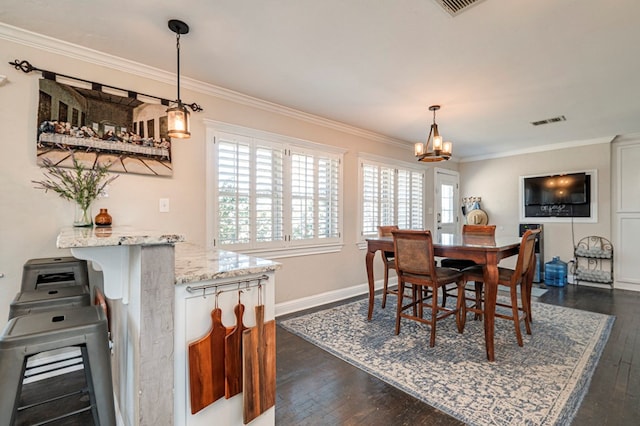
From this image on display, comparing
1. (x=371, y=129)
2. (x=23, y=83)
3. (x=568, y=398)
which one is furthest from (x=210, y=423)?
(x=371, y=129)

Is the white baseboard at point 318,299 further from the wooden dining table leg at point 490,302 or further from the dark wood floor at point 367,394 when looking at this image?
the wooden dining table leg at point 490,302

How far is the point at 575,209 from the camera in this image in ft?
16.8

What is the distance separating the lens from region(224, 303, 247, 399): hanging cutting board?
133cm

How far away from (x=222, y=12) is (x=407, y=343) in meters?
2.96

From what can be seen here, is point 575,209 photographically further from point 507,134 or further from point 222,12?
point 222,12

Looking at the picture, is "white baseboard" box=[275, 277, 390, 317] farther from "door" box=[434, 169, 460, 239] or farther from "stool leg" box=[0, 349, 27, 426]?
"stool leg" box=[0, 349, 27, 426]

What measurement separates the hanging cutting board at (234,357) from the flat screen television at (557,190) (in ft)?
19.8

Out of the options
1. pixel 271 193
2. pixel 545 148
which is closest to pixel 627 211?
pixel 545 148

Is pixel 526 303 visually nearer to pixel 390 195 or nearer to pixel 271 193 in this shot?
pixel 390 195

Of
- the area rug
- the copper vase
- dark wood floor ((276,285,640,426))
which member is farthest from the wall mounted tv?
the copper vase

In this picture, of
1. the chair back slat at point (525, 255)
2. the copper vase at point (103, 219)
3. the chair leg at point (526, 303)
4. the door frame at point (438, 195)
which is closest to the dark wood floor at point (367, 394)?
the chair leg at point (526, 303)

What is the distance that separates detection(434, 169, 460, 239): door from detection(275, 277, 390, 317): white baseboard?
86.3 inches

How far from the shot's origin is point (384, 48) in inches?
90.9

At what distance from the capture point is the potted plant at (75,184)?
217 cm
